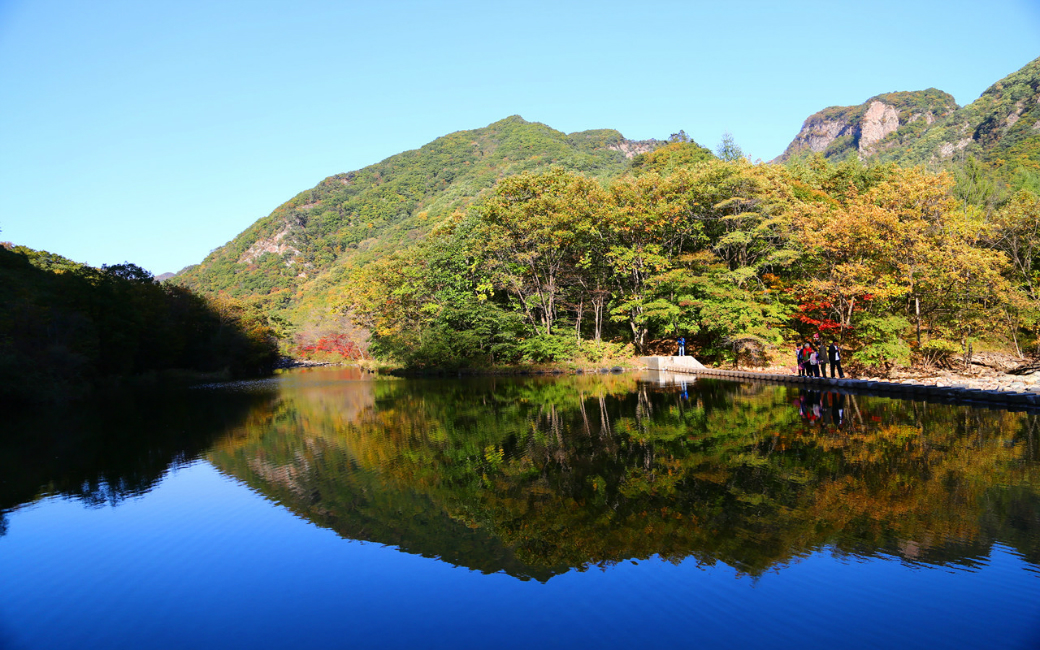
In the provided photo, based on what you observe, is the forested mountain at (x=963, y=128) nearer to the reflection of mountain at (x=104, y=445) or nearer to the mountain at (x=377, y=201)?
the mountain at (x=377, y=201)

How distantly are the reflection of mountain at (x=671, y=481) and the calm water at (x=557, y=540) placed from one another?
0.04 metres

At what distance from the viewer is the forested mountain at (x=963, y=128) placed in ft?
180

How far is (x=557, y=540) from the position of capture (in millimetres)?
5711

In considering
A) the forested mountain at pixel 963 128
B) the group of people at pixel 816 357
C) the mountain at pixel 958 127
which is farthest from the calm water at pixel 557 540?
the mountain at pixel 958 127

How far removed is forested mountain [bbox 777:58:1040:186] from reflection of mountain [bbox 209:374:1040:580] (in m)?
41.1

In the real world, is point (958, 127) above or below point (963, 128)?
above

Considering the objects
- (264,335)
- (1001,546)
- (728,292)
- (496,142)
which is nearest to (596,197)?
(728,292)

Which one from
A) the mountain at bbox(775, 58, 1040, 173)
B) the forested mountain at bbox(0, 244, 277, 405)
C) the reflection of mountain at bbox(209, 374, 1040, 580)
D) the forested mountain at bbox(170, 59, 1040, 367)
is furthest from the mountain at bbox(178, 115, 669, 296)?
the reflection of mountain at bbox(209, 374, 1040, 580)

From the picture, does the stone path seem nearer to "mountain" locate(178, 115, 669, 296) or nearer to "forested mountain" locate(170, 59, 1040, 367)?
"forested mountain" locate(170, 59, 1040, 367)

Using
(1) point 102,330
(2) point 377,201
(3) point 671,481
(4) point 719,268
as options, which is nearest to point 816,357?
(4) point 719,268

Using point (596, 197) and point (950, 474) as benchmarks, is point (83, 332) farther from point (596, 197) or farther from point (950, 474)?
point (950, 474)

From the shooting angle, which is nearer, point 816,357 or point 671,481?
point 671,481

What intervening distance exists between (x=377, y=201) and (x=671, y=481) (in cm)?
10316

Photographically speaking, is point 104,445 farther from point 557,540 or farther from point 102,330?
point 102,330
